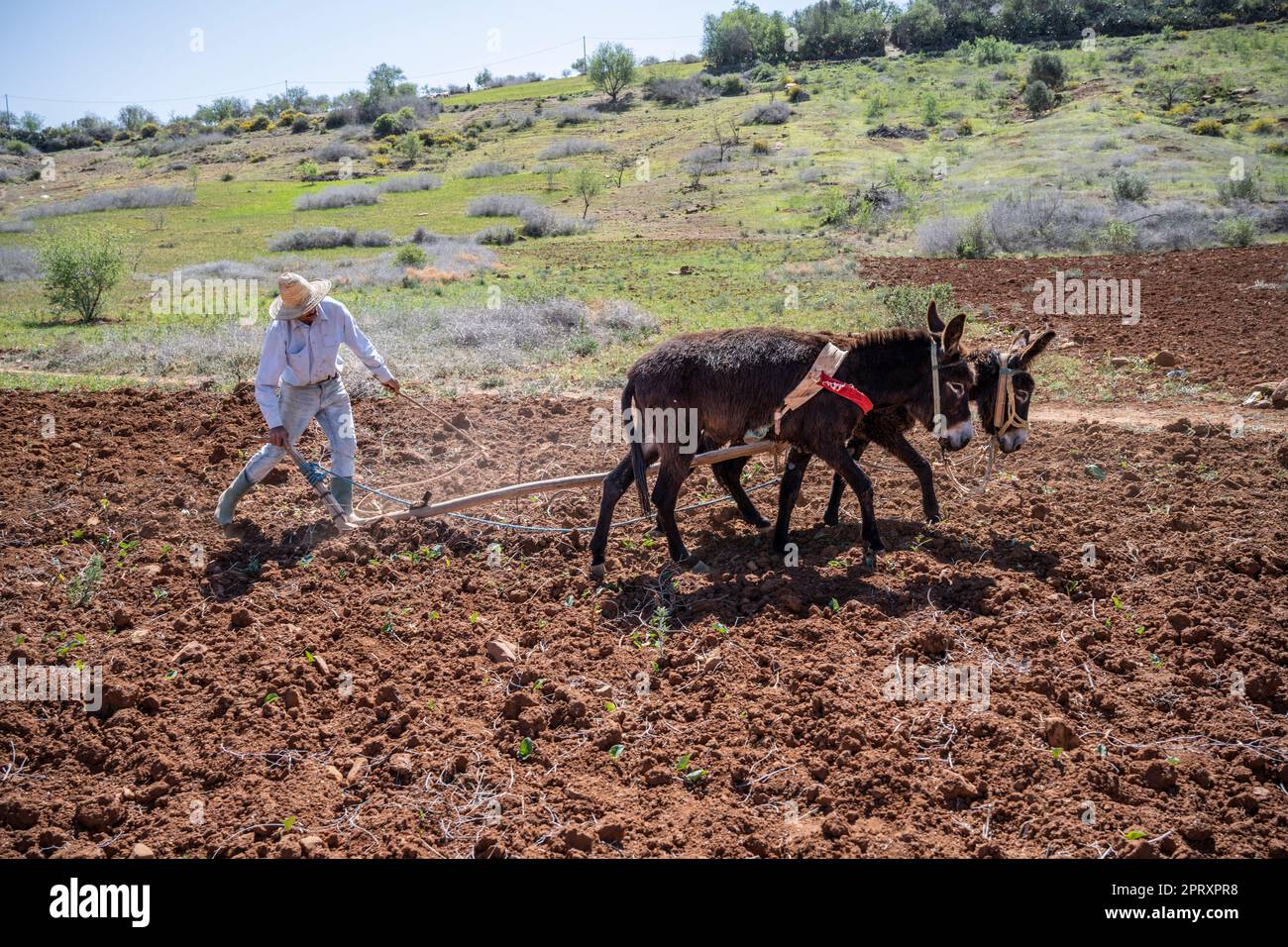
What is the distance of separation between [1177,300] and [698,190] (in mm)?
28683

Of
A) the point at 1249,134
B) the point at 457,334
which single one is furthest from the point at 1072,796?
the point at 1249,134

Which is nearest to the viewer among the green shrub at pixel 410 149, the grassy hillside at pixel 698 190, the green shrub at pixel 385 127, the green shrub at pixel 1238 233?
the grassy hillside at pixel 698 190

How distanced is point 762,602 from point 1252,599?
10.9 ft

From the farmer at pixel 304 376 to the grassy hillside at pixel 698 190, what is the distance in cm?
552

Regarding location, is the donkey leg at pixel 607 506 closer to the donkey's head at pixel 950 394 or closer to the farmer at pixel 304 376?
the farmer at pixel 304 376

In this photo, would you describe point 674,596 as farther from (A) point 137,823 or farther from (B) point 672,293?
(B) point 672,293

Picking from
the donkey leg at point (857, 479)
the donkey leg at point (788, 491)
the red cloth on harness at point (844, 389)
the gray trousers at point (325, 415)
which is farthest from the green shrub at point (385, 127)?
the donkey leg at point (857, 479)

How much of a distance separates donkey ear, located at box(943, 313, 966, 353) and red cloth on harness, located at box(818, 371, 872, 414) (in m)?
0.89

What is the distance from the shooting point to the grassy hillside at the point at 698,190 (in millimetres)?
19484

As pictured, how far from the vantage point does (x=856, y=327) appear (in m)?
15.6

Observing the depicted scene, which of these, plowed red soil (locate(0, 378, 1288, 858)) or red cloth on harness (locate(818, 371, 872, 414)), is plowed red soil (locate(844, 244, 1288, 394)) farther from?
red cloth on harness (locate(818, 371, 872, 414))

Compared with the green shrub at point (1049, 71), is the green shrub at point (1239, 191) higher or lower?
lower

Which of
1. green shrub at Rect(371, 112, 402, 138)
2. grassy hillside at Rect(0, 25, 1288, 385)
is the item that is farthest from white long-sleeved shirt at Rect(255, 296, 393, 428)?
green shrub at Rect(371, 112, 402, 138)

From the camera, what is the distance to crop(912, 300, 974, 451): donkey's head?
7.40 m
